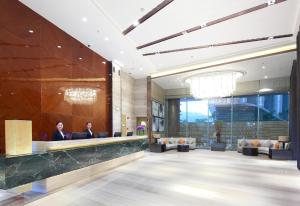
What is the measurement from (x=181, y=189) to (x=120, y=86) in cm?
Answer: 686

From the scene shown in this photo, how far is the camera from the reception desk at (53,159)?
3412mm

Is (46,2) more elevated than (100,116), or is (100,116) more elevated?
(46,2)

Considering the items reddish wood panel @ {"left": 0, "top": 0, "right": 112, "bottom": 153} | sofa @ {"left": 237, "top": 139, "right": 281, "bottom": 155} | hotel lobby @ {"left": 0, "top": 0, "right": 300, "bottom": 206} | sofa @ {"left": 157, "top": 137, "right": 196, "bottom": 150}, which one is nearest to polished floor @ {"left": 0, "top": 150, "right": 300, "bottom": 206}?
hotel lobby @ {"left": 0, "top": 0, "right": 300, "bottom": 206}

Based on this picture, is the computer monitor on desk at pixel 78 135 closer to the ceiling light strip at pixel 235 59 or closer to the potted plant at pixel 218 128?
the ceiling light strip at pixel 235 59

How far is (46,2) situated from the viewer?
5074mm

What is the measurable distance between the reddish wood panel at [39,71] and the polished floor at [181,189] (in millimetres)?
2068

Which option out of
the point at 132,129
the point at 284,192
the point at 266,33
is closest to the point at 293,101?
the point at 266,33

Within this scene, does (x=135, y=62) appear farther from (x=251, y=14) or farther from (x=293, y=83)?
(x=293, y=83)

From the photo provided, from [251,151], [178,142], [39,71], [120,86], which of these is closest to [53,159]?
[39,71]

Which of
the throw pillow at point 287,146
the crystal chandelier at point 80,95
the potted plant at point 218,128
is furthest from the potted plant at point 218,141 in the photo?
the crystal chandelier at point 80,95

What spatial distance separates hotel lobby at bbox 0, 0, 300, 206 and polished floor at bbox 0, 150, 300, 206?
0.03 metres

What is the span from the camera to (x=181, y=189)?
445cm

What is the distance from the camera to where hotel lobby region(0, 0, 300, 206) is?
4020 millimetres

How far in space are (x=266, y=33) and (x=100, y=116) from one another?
6.79m
